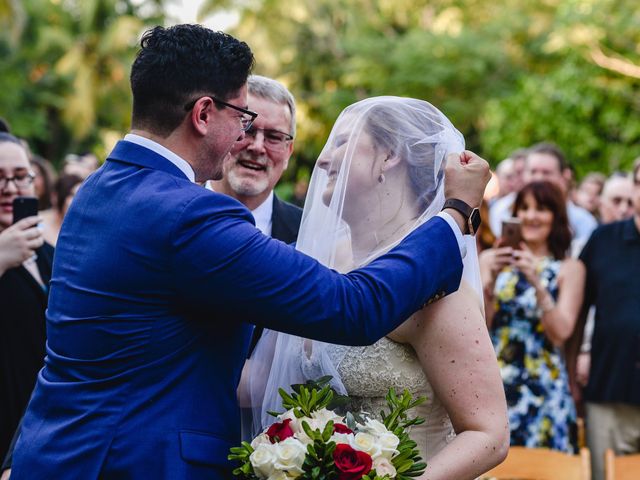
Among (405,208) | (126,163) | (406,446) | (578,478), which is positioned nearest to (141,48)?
(126,163)

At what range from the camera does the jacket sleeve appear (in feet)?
7.43

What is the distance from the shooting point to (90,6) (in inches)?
1677

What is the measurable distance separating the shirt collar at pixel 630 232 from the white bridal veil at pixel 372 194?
3236 millimetres

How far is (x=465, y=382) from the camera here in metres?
2.63

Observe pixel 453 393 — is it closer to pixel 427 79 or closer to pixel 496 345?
pixel 496 345

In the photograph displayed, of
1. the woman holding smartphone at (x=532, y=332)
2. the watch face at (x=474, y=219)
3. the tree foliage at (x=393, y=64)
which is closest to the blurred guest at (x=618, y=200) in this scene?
the woman holding smartphone at (x=532, y=332)

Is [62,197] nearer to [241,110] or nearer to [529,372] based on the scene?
[529,372]

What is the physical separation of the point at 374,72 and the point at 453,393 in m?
27.0

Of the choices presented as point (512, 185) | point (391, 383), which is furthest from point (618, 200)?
point (391, 383)

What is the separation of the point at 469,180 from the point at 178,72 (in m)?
0.86

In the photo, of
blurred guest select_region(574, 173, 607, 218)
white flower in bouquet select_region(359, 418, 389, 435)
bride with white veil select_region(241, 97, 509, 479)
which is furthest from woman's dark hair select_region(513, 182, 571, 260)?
blurred guest select_region(574, 173, 607, 218)

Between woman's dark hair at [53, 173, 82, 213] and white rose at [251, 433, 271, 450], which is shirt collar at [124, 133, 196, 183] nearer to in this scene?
white rose at [251, 433, 271, 450]

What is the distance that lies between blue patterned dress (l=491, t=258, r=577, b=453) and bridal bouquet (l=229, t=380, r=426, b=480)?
125 inches

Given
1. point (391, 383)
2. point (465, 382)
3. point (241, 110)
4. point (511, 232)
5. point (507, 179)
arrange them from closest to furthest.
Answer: point (241, 110)
point (465, 382)
point (391, 383)
point (511, 232)
point (507, 179)
